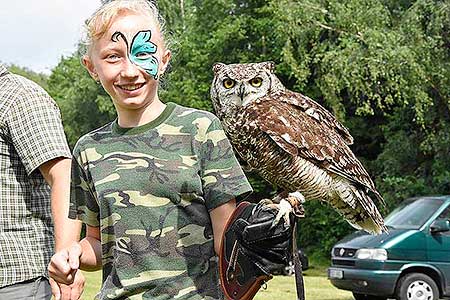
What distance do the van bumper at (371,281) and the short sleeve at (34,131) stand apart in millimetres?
8381

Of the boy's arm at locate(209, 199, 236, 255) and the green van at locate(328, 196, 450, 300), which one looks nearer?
the boy's arm at locate(209, 199, 236, 255)

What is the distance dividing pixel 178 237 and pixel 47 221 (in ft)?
3.07

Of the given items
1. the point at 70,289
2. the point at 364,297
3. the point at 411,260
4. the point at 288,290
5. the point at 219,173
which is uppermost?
the point at 219,173

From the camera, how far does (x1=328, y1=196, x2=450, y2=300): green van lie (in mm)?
10867

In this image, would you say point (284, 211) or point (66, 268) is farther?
point (66, 268)

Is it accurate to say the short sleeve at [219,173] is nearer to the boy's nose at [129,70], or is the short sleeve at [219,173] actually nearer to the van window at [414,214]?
the boy's nose at [129,70]

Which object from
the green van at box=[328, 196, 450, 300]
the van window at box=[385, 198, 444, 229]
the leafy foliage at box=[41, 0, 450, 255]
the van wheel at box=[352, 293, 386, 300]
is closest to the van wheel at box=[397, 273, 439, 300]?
the green van at box=[328, 196, 450, 300]

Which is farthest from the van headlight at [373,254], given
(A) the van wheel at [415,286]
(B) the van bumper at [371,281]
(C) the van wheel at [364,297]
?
(C) the van wheel at [364,297]

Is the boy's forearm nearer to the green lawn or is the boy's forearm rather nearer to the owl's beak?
the owl's beak

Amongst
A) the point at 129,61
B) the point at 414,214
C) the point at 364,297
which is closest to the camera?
the point at 129,61

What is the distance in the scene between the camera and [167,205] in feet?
8.11

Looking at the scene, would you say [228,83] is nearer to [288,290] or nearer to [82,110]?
[288,290]

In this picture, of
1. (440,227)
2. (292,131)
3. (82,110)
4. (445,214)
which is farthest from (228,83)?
(82,110)

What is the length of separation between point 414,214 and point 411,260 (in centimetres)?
69
